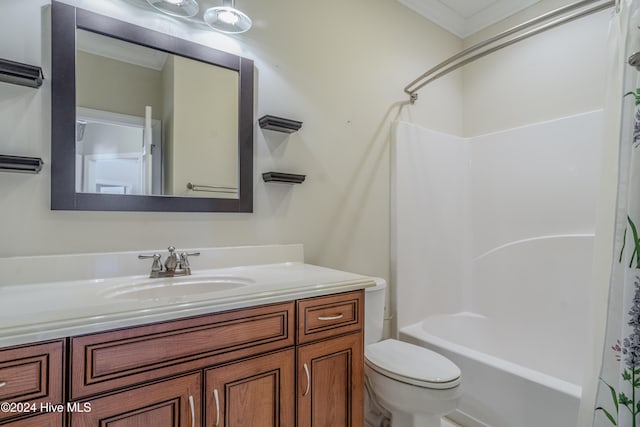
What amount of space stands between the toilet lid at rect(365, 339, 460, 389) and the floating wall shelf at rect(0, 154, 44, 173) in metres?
1.50

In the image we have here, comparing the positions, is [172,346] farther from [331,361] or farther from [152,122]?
[152,122]

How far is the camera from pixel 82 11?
1.22 metres

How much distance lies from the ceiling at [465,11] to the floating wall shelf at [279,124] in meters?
1.35

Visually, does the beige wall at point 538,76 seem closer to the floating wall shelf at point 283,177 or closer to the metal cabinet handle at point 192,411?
the floating wall shelf at point 283,177

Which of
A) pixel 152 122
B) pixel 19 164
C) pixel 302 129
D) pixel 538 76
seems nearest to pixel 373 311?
pixel 302 129

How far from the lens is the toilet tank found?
4.79ft

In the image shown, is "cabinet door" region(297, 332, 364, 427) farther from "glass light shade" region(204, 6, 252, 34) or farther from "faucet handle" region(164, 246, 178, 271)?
"glass light shade" region(204, 6, 252, 34)

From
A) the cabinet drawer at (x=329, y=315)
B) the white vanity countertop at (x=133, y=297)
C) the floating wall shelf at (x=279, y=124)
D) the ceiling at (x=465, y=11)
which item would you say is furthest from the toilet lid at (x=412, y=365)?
the ceiling at (x=465, y=11)

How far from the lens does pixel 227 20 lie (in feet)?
4.76

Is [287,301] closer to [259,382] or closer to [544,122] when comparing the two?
[259,382]

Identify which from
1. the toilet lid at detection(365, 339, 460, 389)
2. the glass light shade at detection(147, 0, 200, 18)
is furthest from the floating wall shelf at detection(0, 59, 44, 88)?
the toilet lid at detection(365, 339, 460, 389)

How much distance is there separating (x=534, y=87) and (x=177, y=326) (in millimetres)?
2619

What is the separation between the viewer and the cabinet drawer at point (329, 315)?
3.69 feet

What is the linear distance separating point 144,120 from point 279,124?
1.89 ft
